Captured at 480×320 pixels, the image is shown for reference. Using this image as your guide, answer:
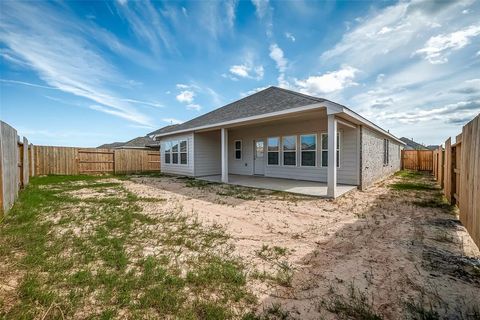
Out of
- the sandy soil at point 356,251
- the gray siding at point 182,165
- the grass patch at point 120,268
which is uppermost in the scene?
the gray siding at point 182,165

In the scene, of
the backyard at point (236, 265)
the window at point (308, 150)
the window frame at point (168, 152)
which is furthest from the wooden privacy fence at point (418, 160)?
the window frame at point (168, 152)

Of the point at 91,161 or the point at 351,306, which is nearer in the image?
the point at 351,306

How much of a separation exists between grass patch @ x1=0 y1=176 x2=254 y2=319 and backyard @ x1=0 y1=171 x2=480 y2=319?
0.01 meters

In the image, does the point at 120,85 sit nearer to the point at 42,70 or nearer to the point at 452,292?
the point at 42,70

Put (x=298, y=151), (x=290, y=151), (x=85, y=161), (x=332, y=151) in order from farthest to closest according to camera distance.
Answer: (x=85, y=161), (x=290, y=151), (x=298, y=151), (x=332, y=151)

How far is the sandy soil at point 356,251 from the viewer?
2.08 meters

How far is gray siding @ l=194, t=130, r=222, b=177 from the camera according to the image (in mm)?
12594

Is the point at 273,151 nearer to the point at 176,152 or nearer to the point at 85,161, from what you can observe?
the point at 176,152

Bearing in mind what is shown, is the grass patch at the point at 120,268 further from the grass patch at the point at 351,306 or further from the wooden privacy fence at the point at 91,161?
the wooden privacy fence at the point at 91,161

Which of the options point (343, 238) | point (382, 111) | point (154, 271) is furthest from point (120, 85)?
point (382, 111)

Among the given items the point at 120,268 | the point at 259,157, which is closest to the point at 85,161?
the point at 259,157

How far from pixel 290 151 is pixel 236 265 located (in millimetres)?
8355

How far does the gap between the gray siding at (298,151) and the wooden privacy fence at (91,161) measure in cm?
799

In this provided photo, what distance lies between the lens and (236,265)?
271 cm
